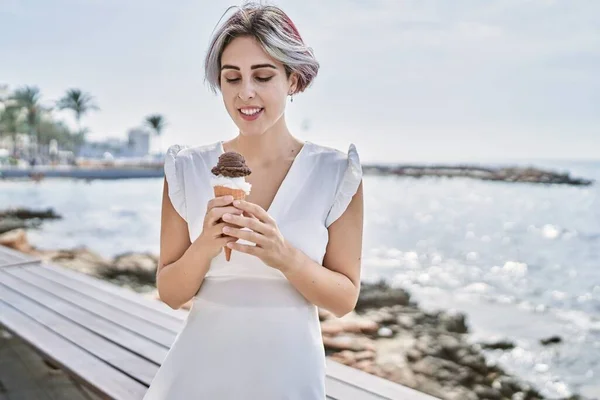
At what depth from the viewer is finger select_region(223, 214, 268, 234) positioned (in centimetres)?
89

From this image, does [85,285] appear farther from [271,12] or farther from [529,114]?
[529,114]

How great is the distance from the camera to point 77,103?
1535 inches

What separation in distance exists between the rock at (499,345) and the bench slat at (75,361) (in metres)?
7.68

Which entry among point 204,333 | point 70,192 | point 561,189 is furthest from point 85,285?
point 561,189

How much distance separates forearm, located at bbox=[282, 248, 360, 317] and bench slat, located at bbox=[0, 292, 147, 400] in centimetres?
122

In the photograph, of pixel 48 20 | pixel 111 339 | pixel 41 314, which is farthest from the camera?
pixel 48 20

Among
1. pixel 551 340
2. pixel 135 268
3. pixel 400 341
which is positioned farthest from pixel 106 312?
pixel 551 340

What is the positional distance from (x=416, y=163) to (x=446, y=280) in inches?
1607

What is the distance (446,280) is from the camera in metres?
16.2

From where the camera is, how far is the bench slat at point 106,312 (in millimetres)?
2623

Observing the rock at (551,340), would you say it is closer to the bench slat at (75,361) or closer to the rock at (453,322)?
the rock at (453,322)

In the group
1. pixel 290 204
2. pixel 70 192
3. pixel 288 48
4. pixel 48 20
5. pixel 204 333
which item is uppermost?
pixel 48 20

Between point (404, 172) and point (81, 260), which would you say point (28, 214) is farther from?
point (404, 172)

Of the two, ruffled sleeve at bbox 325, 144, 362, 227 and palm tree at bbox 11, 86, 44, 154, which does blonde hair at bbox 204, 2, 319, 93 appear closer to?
ruffled sleeve at bbox 325, 144, 362, 227
